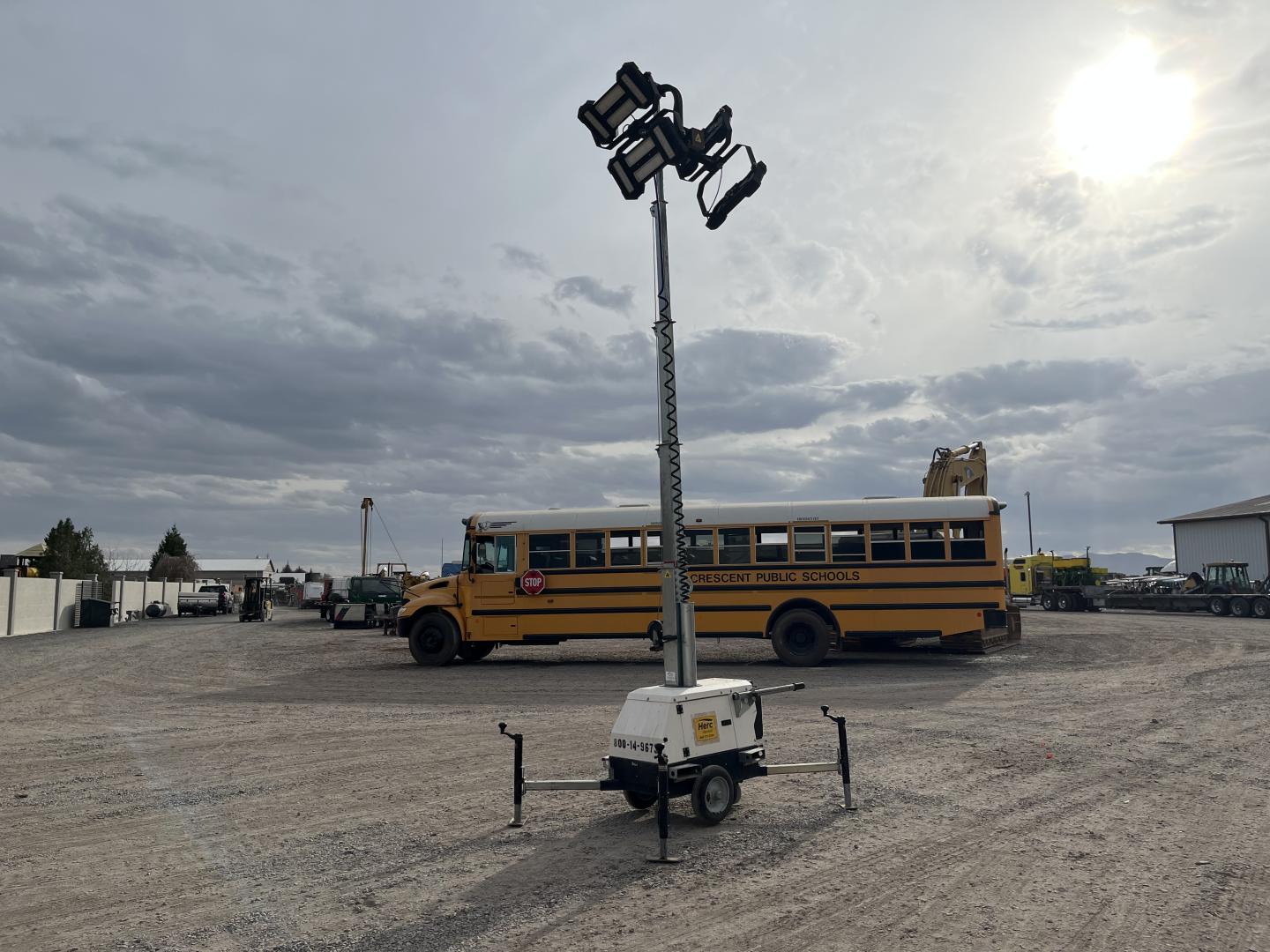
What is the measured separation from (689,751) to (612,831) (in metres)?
0.82

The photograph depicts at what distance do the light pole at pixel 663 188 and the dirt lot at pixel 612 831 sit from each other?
1480 mm

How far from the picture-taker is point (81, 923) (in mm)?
4852

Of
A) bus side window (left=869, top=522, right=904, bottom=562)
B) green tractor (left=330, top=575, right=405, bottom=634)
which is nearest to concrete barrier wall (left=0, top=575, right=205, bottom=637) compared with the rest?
green tractor (left=330, top=575, right=405, bottom=634)

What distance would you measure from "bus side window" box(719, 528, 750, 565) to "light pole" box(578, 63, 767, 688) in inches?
414

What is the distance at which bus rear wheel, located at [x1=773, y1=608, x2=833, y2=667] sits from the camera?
17.2m

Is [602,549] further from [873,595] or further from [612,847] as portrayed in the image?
[612,847]

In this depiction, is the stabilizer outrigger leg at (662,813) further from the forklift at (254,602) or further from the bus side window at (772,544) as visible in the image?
the forklift at (254,602)

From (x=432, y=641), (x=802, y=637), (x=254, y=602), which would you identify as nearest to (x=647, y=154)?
(x=802, y=637)

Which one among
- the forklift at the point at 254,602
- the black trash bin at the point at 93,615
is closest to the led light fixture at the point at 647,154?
the black trash bin at the point at 93,615

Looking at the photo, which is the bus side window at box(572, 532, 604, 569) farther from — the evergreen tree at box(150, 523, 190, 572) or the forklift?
the evergreen tree at box(150, 523, 190, 572)

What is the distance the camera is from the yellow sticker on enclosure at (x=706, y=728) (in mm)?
6512

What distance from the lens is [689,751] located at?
253 inches

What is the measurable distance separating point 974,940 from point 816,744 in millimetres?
4991

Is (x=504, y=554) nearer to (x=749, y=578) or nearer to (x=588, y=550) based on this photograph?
(x=588, y=550)
